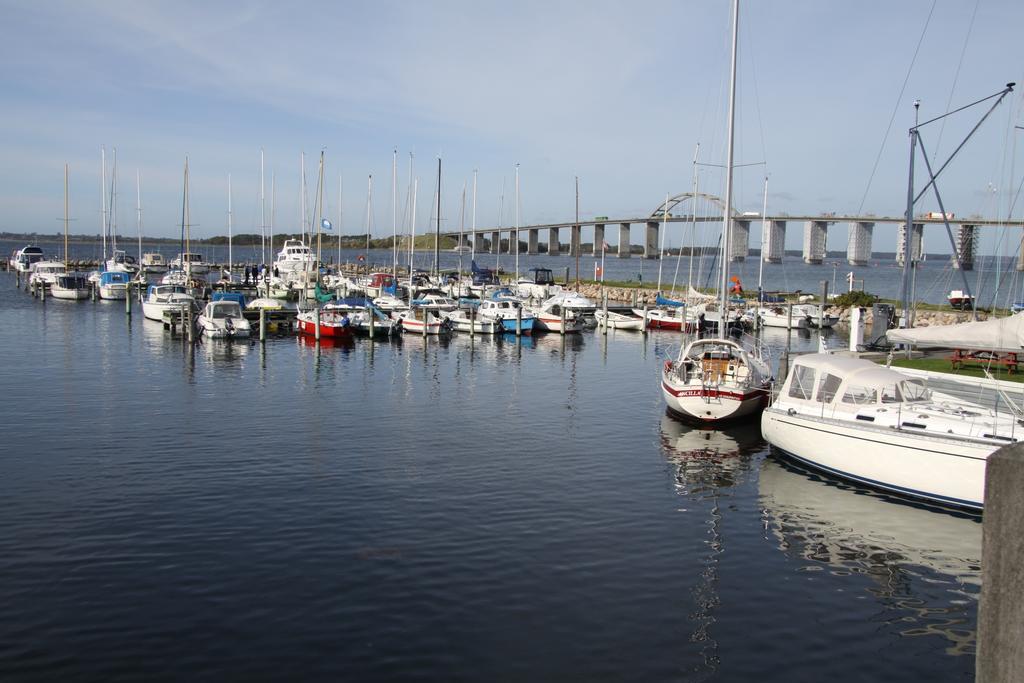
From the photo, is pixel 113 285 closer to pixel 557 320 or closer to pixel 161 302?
pixel 161 302

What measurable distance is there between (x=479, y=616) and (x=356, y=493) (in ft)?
22.4

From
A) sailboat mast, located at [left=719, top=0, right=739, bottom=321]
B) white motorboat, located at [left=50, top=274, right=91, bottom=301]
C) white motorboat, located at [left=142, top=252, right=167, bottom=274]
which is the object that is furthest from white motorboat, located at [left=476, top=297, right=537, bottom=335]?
white motorboat, located at [left=142, top=252, right=167, bottom=274]

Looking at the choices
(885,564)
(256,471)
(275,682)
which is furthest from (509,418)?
(275,682)

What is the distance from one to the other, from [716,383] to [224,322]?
30.2 metres

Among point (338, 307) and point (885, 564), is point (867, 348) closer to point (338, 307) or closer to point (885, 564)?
point (885, 564)

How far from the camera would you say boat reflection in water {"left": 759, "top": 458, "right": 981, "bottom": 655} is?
1319 centimetres

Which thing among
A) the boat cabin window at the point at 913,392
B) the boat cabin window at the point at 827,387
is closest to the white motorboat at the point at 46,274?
the boat cabin window at the point at 827,387

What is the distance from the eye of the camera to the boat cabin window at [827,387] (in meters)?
21.1

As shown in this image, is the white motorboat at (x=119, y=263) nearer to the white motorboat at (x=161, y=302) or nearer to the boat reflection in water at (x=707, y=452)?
the white motorboat at (x=161, y=302)

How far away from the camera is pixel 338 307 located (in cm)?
5041

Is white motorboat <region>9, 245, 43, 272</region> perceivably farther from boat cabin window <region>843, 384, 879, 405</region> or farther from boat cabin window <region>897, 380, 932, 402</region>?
boat cabin window <region>897, 380, 932, 402</region>

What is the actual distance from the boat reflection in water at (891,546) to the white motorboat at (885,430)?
21.5 inches

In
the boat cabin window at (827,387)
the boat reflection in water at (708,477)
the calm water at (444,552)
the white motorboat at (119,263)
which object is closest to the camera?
the calm water at (444,552)

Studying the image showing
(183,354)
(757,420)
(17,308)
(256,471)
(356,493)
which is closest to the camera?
(356,493)
